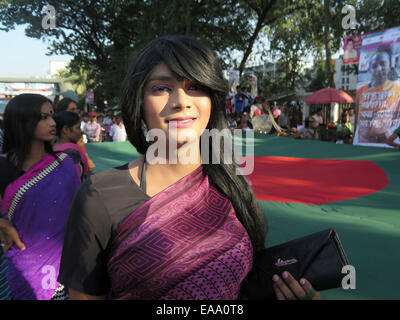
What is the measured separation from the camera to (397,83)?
6.70 m

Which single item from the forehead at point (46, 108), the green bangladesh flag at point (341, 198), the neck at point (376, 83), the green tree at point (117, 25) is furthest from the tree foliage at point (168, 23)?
the forehead at point (46, 108)

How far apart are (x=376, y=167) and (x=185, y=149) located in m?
3.50

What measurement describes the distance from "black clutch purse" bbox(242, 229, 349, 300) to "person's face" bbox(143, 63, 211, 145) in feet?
1.63

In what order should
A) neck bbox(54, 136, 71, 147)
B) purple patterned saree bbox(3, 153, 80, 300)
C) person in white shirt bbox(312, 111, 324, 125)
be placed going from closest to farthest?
purple patterned saree bbox(3, 153, 80, 300), neck bbox(54, 136, 71, 147), person in white shirt bbox(312, 111, 324, 125)

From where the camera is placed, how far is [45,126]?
2.21 m

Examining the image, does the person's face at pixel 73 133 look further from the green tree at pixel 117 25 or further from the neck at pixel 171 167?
the green tree at pixel 117 25

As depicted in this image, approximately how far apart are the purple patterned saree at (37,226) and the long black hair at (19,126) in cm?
13

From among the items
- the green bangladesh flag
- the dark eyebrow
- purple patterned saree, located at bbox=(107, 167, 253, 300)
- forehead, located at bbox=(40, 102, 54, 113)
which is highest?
the dark eyebrow

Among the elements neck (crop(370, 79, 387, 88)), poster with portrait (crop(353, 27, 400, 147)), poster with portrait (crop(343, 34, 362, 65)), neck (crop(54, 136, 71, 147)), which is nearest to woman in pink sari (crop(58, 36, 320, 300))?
neck (crop(54, 136, 71, 147))

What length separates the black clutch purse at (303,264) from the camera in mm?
1028

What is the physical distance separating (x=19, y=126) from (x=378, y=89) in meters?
6.98

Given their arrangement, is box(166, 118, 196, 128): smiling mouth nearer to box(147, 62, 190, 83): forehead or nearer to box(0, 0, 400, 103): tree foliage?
box(147, 62, 190, 83): forehead

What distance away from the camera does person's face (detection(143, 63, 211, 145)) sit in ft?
3.59
